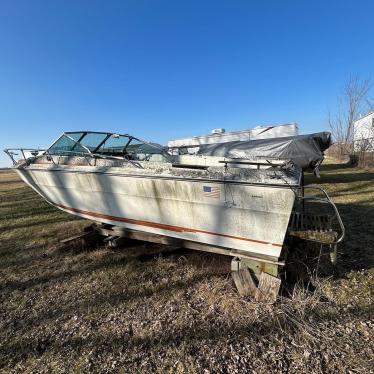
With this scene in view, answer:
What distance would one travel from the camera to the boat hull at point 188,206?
2.75 metres

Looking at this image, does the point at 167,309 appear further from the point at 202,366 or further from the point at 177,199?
the point at 177,199

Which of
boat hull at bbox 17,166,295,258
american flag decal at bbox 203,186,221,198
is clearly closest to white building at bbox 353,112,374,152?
boat hull at bbox 17,166,295,258

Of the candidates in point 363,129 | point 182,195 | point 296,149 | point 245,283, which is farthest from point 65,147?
point 363,129

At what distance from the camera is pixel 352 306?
2.70 m

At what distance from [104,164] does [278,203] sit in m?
2.50

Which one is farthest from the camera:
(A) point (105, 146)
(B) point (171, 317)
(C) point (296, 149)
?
(C) point (296, 149)

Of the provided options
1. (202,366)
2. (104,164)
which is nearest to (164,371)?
(202,366)

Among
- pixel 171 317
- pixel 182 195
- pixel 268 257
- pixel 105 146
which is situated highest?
pixel 105 146

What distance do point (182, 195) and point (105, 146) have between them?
2.44 metres

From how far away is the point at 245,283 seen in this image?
3.00 metres

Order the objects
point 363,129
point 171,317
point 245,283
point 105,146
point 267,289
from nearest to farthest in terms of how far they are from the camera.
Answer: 1. point 171,317
2. point 267,289
3. point 245,283
4. point 105,146
5. point 363,129

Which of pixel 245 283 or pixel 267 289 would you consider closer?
pixel 267 289

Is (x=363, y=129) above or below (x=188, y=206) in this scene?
below

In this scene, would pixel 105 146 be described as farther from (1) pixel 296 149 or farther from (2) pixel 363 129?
(2) pixel 363 129
